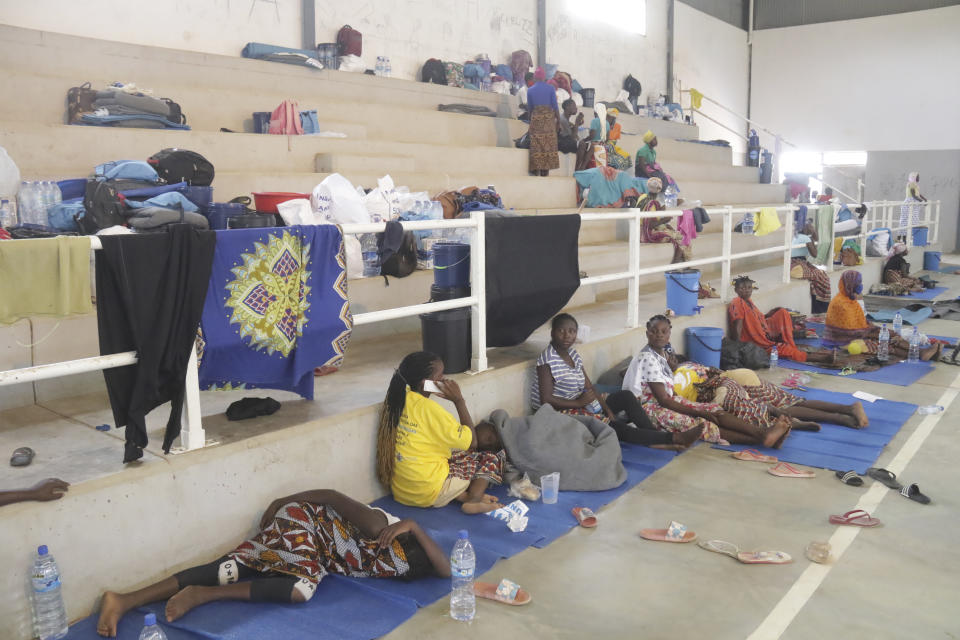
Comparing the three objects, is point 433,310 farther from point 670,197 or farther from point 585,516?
point 670,197

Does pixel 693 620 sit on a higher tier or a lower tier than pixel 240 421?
lower

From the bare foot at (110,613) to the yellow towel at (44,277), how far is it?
1146 millimetres

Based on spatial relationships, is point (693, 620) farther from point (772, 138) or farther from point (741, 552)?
point (772, 138)

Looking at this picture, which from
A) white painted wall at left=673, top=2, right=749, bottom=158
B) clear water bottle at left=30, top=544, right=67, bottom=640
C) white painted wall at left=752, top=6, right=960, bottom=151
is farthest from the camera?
white painted wall at left=752, top=6, right=960, bottom=151

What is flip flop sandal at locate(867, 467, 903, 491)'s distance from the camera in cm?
460

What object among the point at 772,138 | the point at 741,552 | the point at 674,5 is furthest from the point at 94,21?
the point at 772,138

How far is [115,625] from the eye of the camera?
3.01 m

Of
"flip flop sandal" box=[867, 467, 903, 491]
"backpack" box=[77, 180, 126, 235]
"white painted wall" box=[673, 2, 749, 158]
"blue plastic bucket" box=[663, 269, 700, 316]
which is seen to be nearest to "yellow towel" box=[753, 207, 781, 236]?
"blue plastic bucket" box=[663, 269, 700, 316]

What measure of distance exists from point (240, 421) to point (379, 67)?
343 inches

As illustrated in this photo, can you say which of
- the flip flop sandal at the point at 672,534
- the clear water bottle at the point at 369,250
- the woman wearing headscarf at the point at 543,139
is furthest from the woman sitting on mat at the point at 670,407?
the woman wearing headscarf at the point at 543,139

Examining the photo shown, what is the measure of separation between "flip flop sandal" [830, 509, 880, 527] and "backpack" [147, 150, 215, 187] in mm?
4437

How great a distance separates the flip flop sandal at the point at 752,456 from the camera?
509cm

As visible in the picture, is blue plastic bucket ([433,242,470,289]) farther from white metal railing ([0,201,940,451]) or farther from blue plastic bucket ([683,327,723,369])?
blue plastic bucket ([683,327,723,369])

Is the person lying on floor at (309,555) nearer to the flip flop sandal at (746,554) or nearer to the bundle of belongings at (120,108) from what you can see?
the flip flop sandal at (746,554)
